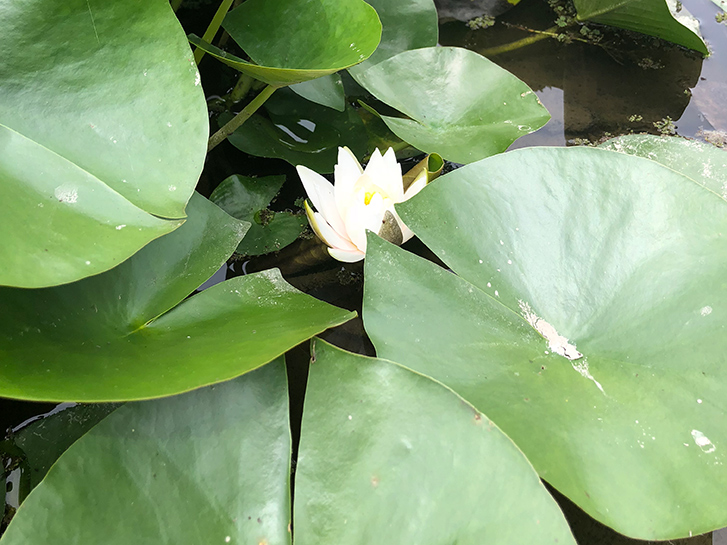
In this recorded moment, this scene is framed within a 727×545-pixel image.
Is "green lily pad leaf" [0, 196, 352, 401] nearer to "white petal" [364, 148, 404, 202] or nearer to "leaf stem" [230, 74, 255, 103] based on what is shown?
"white petal" [364, 148, 404, 202]

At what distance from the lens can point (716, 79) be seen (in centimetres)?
180

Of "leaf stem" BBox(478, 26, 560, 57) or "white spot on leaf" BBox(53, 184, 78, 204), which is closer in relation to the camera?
"white spot on leaf" BBox(53, 184, 78, 204)

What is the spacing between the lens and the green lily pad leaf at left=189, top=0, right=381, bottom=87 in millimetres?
1039

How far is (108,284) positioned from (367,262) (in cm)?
46

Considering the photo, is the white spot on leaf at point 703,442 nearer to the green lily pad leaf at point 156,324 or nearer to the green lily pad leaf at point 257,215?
the green lily pad leaf at point 156,324

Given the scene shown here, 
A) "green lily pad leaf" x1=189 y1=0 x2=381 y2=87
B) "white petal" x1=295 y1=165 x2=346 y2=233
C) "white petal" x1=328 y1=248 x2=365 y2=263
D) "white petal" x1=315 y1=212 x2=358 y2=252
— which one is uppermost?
"green lily pad leaf" x1=189 y1=0 x2=381 y2=87

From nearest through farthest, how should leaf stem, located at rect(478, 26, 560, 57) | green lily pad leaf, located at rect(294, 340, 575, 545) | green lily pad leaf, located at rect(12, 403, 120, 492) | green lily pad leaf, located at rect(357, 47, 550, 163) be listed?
green lily pad leaf, located at rect(294, 340, 575, 545)
green lily pad leaf, located at rect(12, 403, 120, 492)
green lily pad leaf, located at rect(357, 47, 550, 163)
leaf stem, located at rect(478, 26, 560, 57)

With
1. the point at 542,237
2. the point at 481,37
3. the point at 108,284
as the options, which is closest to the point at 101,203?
the point at 108,284

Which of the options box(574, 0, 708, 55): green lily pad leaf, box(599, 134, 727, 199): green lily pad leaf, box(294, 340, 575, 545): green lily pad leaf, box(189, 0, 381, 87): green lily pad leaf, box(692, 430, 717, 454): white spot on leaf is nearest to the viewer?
box(294, 340, 575, 545): green lily pad leaf

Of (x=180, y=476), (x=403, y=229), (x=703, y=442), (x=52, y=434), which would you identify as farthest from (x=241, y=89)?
(x=703, y=442)

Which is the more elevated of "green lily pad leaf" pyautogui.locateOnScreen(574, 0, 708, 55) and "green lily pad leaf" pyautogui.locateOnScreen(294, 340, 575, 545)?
"green lily pad leaf" pyautogui.locateOnScreen(574, 0, 708, 55)

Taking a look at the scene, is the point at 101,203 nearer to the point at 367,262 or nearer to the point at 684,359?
the point at 367,262

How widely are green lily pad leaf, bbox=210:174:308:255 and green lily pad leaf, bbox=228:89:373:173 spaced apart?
0.15m

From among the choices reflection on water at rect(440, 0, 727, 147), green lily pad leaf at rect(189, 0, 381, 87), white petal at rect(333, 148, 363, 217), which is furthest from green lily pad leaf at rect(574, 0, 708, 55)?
white petal at rect(333, 148, 363, 217)
